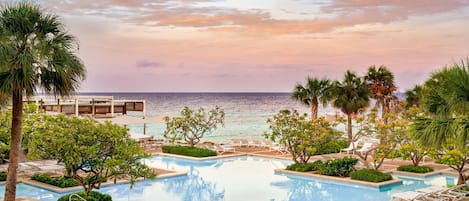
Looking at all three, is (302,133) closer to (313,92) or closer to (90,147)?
(90,147)

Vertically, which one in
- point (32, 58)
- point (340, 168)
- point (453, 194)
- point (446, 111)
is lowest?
point (340, 168)

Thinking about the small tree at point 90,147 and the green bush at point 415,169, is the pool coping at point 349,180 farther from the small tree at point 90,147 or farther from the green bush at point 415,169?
the small tree at point 90,147

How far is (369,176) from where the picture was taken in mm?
15859

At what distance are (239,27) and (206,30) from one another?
342 centimetres

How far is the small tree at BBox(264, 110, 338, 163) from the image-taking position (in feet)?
57.7

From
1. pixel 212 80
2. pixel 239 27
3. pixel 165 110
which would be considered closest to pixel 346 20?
pixel 239 27

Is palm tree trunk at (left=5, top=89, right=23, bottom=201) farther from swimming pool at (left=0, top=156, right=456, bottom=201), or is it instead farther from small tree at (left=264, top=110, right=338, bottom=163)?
small tree at (left=264, top=110, right=338, bottom=163)

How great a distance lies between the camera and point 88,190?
11.7m

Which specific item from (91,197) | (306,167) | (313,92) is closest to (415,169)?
(306,167)

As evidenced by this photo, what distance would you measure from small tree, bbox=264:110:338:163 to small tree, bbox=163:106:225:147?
583 centimetres

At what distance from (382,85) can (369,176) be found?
11.1m

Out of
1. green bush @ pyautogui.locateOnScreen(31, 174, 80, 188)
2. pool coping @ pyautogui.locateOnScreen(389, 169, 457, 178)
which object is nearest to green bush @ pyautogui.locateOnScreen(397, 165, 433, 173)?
pool coping @ pyautogui.locateOnScreen(389, 169, 457, 178)

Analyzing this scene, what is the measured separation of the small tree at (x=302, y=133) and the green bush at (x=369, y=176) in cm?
173

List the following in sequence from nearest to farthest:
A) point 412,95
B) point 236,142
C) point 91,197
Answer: point 91,197 < point 412,95 < point 236,142
